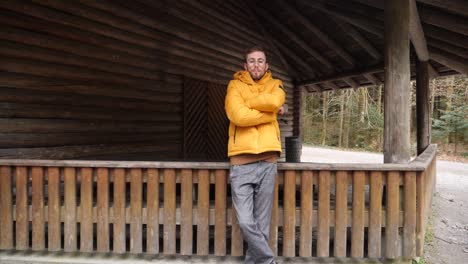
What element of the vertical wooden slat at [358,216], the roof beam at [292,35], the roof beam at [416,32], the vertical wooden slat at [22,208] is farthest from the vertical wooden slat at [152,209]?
the roof beam at [292,35]

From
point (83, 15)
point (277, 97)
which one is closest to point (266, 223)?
point (277, 97)

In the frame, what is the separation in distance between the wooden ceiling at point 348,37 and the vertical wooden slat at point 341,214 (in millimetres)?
2224

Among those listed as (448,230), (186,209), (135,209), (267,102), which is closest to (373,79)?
(448,230)

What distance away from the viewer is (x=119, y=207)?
3023 millimetres

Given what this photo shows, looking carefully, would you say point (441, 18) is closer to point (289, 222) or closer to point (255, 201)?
point (289, 222)

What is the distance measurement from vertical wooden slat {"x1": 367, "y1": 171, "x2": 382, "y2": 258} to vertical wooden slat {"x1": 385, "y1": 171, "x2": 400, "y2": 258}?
78 mm

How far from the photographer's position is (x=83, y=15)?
4438 mm

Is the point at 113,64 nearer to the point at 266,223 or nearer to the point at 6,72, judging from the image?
the point at 6,72

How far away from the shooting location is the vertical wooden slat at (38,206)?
3004 millimetres

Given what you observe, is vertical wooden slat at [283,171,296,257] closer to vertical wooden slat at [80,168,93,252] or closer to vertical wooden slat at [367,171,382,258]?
vertical wooden slat at [367,171,382,258]

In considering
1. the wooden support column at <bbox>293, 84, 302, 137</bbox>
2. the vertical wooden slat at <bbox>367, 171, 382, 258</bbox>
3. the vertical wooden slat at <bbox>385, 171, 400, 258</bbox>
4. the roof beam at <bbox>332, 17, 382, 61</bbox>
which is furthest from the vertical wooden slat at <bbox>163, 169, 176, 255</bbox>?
the wooden support column at <bbox>293, 84, 302, 137</bbox>

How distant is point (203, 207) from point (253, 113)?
1103 mm

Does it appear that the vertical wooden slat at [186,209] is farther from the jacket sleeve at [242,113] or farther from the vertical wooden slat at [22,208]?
the vertical wooden slat at [22,208]

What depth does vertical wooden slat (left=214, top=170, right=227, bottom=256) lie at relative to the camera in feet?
9.84
